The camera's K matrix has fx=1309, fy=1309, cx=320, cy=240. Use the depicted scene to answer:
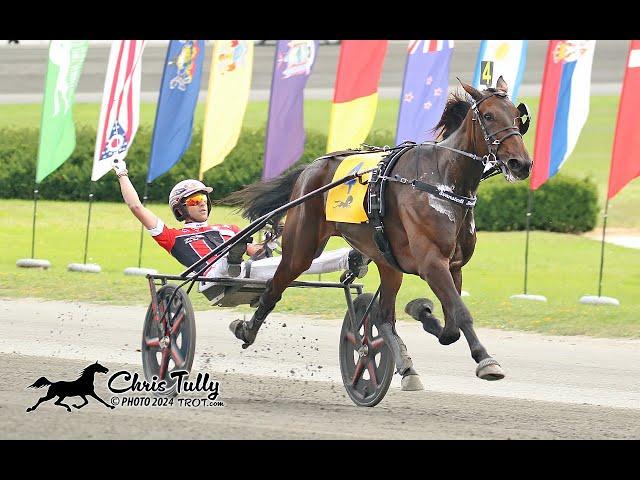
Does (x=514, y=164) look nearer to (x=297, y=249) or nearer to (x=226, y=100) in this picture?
(x=297, y=249)

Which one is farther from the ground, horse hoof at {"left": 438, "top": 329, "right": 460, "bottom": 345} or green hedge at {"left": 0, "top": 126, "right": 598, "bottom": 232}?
green hedge at {"left": 0, "top": 126, "right": 598, "bottom": 232}

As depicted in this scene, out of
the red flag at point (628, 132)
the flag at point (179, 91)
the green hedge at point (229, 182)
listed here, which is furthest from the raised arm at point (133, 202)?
the green hedge at point (229, 182)

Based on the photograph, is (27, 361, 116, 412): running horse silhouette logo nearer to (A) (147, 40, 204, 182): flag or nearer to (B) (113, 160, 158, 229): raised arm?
(B) (113, 160, 158, 229): raised arm

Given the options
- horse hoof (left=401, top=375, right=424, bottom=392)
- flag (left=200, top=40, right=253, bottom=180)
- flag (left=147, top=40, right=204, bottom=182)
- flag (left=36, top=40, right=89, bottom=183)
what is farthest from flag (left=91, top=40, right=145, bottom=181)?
horse hoof (left=401, top=375, right=424, bottom=392)

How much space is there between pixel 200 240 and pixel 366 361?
4.32 ft

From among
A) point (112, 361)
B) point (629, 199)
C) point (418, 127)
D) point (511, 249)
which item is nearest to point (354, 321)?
point (112, 361)

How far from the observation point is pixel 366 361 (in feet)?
23.7

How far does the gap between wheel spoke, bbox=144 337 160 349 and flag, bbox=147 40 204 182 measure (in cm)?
676

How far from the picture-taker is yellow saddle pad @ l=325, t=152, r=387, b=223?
7016 millimetres

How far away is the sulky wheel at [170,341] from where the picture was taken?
713 centimetres

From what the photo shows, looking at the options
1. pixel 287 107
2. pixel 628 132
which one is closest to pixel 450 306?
pixel 628 132

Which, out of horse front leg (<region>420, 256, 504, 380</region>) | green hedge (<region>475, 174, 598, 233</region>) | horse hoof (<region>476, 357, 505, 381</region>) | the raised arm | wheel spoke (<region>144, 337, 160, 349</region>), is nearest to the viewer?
horse hoof (<region>476, 357, 505, 381</region>)

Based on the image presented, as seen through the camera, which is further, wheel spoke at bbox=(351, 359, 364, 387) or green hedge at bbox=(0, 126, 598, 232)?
green hedge at bbox=(0, 126, 598, 232)

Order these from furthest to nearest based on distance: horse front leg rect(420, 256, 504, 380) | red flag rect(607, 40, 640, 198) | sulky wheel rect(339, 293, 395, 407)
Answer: red flag rect(607, 40, 640, 198) → sulky wheel rect(339, 293, 395, 407) → horse front leg rect(420, 256, 504, 380)
